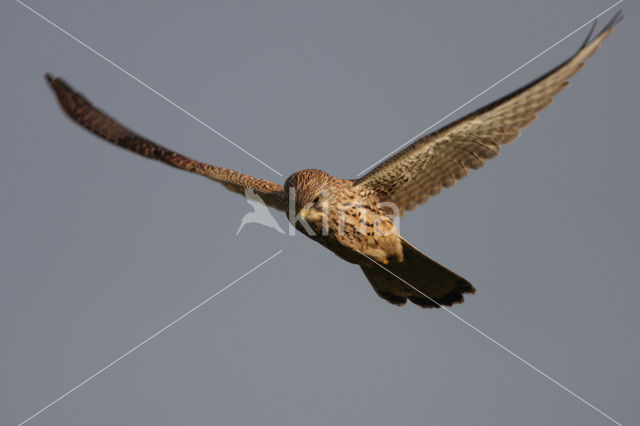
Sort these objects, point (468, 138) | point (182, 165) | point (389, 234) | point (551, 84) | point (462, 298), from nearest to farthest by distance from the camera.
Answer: point (551, 84), point (468, 138), point (389, 234), point (462, 298), point (182, 165)

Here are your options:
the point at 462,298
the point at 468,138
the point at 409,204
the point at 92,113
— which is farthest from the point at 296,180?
the point at 92,113

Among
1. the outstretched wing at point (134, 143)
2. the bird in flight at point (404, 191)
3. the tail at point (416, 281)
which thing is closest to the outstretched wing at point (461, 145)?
the bird in flight at point (404, 191)

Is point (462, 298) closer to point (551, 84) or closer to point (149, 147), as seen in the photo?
point (551, 84)

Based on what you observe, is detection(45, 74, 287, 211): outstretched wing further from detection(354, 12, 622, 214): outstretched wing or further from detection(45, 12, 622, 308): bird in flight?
detection(354, 12, 622, 214): outstretched wing

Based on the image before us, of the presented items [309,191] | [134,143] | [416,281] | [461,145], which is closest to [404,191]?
[461,145]

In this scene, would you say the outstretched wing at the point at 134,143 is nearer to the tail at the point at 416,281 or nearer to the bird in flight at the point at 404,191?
the bird in flight at the point at 404,191

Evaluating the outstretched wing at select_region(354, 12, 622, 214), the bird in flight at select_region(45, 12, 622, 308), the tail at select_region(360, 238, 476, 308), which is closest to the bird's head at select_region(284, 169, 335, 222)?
the bird in flight at select_region(45, 12, 622, 308)
